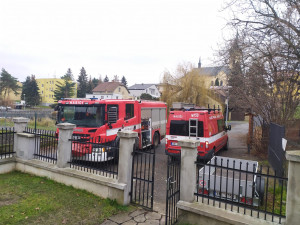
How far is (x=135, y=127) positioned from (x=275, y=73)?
7.73m

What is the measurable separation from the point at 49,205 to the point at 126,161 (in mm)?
2181

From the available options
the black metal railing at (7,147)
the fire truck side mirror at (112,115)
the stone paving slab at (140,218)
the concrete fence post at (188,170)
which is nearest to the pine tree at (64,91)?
the black metal railing at (7,147)

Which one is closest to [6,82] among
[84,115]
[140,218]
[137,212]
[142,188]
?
[84,115]

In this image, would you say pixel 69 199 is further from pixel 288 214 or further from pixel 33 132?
pixel 288 214

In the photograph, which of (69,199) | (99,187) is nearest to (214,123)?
(99,187)

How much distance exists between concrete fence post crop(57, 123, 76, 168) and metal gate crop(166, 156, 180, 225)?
3.61 m

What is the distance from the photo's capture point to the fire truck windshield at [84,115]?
29.5 ft

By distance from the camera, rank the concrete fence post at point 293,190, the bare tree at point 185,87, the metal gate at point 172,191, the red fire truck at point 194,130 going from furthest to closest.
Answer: the bare tree at point 185,87, the red fire truck at point 194,130, the metal gate at point 172,191, the concrete fence post at point 293,190

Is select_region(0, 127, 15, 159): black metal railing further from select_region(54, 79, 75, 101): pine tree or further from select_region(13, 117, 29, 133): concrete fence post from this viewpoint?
select_region(54, 79, 75, 101): pine tree

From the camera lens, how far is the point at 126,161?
559cm

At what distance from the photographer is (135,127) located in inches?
436

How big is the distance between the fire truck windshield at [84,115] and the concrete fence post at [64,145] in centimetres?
206

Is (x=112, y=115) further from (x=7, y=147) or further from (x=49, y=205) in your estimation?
(x=49, y=205)

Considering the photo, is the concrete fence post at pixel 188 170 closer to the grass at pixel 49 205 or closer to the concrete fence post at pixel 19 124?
the grass at pixel 49 205
